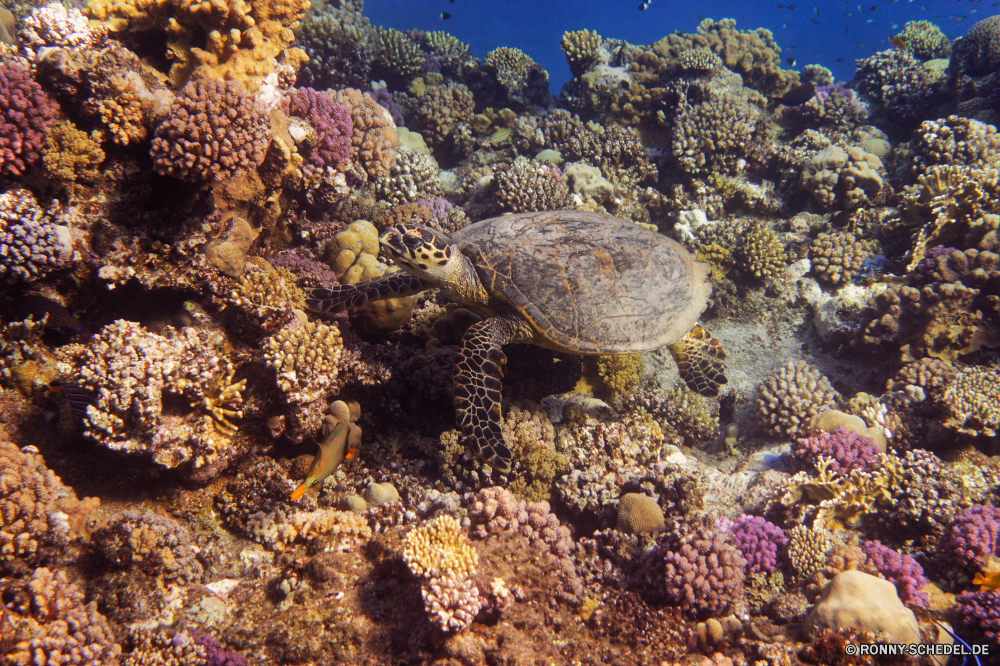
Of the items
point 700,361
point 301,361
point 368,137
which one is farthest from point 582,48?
point 301,361

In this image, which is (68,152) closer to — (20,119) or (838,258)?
(20,119)

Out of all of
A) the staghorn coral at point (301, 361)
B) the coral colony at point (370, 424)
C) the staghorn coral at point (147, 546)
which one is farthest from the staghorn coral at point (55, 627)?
the staghorn coral at point (301, 361)

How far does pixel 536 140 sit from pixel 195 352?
8006 mm

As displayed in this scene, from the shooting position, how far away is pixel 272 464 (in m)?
3.32

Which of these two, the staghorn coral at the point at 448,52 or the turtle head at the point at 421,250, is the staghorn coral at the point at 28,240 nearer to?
the turtle head at the point at 421,250

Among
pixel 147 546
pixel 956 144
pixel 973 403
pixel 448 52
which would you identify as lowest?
pixel 147 546

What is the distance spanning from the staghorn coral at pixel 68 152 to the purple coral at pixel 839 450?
703 centimetres

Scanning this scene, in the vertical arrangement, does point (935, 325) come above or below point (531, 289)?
above

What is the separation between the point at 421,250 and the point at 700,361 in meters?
3.75

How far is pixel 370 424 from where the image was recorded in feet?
13.0

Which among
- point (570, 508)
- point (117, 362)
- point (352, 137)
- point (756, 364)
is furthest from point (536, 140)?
point (117, 362)

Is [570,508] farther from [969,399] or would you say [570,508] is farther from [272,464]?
[969,399]

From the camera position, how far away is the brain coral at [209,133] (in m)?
3.16

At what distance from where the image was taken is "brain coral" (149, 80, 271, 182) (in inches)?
125
